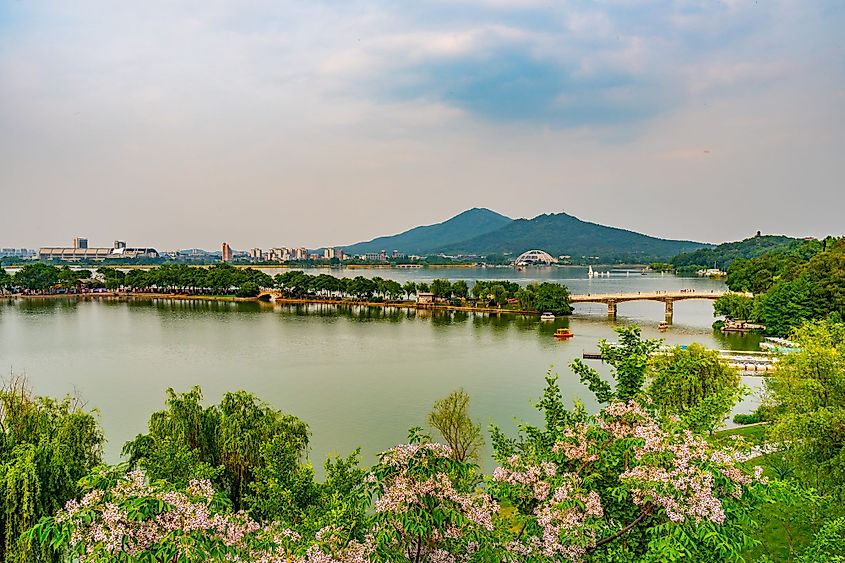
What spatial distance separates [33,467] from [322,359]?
18089 millimetres

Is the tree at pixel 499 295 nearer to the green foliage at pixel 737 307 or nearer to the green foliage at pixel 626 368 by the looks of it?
the green foliage at pixel 737 307

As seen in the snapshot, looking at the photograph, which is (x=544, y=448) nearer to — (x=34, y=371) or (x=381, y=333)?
(x=34, y=371)

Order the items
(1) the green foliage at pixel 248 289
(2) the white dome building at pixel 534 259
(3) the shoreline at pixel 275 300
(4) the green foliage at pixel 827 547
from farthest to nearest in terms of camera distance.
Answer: (2) the white dome building at pixel 534 259 < (1) the green foliage at pixel 248 289 < (3) the shoreline at pixel 275 300 < (4) the green foliage at pixel 827 547

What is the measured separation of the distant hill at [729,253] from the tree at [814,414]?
11144 cm

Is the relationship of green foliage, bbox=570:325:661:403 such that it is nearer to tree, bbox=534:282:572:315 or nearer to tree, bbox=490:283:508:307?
tree, bbox=534:282:572:315

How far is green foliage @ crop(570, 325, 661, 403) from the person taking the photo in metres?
4.46

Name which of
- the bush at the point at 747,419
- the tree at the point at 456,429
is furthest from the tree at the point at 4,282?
the bush at the point at 747,419

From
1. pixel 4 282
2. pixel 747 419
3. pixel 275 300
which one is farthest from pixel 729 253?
pixel 4 282

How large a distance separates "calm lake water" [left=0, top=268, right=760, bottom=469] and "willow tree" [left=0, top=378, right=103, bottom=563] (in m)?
5.47

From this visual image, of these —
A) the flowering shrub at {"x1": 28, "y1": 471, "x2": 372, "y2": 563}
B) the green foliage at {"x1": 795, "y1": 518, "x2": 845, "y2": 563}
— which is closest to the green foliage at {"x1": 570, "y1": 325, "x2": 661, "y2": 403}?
the green foliage at {"x1": 795, "y1": 518, "x2": 845, "y2": 563}

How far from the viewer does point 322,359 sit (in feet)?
79.2

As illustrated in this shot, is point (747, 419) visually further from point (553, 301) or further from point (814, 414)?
Result: point (553, 301)

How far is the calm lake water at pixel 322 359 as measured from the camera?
15.9 meters

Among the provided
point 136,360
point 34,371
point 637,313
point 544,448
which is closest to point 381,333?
point 136,360
